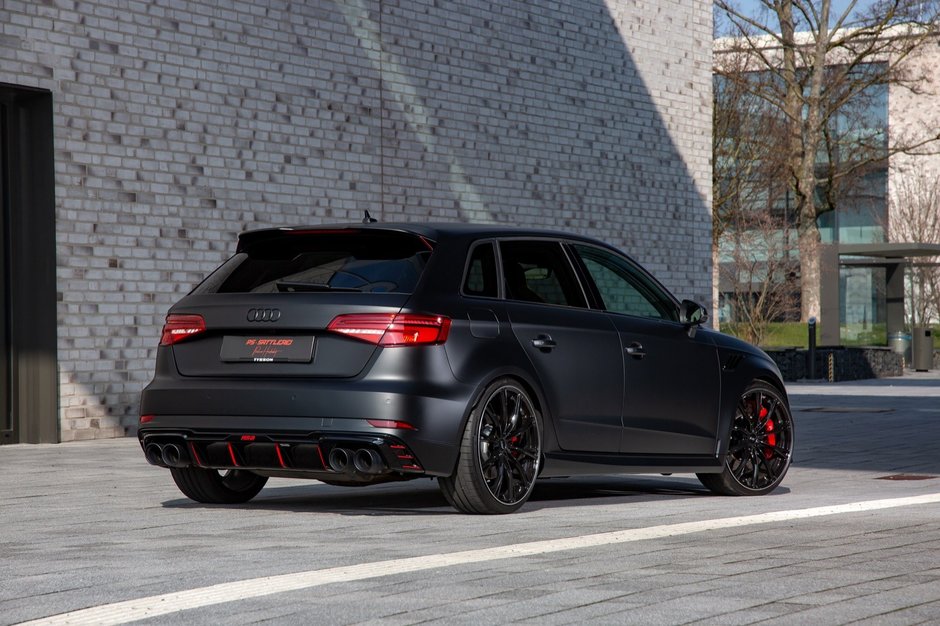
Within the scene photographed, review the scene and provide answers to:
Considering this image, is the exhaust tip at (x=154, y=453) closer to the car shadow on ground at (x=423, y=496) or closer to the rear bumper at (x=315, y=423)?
the rear bumper at (x=315, y=423)

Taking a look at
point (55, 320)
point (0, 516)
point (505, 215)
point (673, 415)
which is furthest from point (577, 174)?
point (0, 516)

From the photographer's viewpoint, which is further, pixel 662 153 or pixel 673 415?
pixel 662 153

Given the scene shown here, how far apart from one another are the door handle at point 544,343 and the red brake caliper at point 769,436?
2184 mm

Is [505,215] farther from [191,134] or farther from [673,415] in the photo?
[673,415]

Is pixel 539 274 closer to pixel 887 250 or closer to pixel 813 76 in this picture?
pixel 887 250

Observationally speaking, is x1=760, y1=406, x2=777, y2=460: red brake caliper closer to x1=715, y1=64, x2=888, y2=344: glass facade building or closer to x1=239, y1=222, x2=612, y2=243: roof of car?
x1=239, y1=222, x2=612, y2=243: roof of car

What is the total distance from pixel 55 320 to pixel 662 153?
11596mm

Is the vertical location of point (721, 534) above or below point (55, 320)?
below

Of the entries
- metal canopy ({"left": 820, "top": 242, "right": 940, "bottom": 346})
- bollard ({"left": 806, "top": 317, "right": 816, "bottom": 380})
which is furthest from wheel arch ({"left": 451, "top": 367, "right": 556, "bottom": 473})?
metal canopy ({"left": 820, "top": 242, "right": 940, "bottom": 346})

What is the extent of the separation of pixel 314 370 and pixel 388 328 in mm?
449

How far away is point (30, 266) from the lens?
14883mm

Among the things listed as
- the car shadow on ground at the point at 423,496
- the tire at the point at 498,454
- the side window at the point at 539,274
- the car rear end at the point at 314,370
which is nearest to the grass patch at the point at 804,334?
the car shadow on ground at the point at 423,496

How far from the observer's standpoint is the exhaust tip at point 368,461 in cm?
789

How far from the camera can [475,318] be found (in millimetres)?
8297
